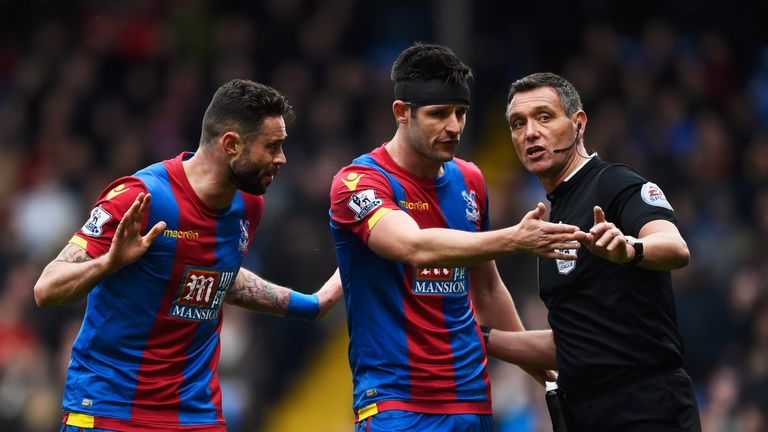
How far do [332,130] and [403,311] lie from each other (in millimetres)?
8279

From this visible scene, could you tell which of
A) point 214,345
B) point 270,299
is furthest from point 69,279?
point 270,299

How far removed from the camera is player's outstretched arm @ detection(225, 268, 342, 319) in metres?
6.79

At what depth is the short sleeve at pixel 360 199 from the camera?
589 cm

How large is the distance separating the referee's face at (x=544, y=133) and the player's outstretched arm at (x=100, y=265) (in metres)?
1.73

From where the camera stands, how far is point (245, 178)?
632cm

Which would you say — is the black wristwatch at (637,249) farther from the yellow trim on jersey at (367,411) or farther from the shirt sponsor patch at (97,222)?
the shirt sponsor patch at (97,222)

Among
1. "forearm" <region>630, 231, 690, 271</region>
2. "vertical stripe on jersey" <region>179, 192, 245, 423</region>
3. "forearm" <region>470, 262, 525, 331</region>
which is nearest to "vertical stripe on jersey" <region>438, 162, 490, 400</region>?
"forearm" <region>470, 262, 525, 331</region>

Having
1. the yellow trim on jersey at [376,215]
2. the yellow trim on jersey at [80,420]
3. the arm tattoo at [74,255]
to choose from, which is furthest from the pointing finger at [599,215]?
the yellow trim on jersey at [80,420]

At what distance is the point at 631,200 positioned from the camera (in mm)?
5586

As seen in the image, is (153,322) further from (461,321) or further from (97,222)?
(461,321)

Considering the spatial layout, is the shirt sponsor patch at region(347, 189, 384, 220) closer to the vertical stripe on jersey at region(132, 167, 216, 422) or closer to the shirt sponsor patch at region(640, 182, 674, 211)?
the vertical stripe on jersey at region(132, 167, 216, 422)

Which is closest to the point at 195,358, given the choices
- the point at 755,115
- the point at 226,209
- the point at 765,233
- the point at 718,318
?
the point at 226,209

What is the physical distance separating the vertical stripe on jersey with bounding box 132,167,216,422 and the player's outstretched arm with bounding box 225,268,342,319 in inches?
20.7

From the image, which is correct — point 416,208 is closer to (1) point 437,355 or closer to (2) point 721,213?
(1) point 437,355
